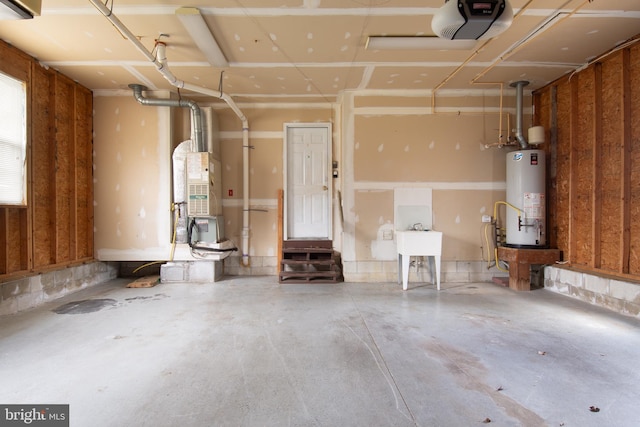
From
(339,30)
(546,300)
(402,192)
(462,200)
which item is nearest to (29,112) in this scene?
(339,30)

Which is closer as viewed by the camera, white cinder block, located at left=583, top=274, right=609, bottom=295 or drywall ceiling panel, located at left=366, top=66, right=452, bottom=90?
white cinder block, located at left=583, top=274, right=609, bottom=295

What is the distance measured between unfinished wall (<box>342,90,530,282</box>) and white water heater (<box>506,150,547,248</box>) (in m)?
0.47

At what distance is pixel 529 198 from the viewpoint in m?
4.08

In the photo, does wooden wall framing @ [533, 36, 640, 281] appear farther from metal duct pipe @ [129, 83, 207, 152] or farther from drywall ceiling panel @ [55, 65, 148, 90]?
drywall ceiling panel @ [55, 65, 148, 90]

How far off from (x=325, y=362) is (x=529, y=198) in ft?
12.3

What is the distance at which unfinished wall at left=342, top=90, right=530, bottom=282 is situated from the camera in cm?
455

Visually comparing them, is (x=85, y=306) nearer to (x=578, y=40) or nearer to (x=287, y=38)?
(x=287, y=38)

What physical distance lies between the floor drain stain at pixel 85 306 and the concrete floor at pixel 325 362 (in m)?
0.03

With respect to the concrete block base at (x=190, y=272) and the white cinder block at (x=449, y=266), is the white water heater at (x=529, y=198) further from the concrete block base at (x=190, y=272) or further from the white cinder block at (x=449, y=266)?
the concrete block base at (x=190, y=272)

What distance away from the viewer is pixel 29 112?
3457 millimetres

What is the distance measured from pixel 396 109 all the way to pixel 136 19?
3.48 m

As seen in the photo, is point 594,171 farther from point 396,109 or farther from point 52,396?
point 52,396

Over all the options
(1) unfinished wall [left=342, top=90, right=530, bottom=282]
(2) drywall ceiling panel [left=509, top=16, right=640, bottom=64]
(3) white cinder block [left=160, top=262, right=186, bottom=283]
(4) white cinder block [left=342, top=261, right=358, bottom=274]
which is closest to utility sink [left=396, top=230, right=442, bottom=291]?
(1) unfinished wall [left=342, top=90, right=530, bottom=282]

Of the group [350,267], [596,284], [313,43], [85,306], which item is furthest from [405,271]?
[85,306]
